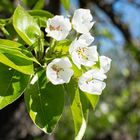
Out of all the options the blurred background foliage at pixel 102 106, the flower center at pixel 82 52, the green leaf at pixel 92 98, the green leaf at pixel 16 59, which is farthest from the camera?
the blurred background foliage at pixel 102 106

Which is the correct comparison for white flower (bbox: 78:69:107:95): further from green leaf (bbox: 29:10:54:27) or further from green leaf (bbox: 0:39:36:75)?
green leaf (bbox: 29:10:54:27)

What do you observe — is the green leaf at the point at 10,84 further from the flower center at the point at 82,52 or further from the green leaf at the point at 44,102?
the flower center at the point at 82,52

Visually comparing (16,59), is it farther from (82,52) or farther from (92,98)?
(92,98)

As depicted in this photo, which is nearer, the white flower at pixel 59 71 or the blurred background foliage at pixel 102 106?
the white flower at pixel 59 71

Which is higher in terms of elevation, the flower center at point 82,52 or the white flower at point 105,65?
the flower center at point 82,52

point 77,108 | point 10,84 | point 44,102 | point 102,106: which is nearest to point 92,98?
point 77,108

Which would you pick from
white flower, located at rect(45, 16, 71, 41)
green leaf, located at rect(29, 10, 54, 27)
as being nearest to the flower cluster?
white flower, located at rect(45, 16, 71, 41)

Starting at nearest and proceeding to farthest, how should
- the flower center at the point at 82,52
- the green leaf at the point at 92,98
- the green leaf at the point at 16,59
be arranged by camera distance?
the green leaf at the point at 16,59
the flower center at the point at 82,52
the green leaf at the point at 92,98

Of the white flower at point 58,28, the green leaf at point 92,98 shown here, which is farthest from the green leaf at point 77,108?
the white flower at point 58,28
